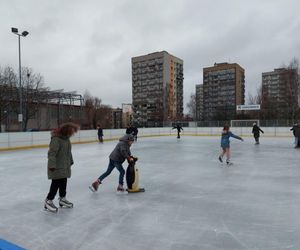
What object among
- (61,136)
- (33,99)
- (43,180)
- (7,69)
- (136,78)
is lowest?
(43,180)

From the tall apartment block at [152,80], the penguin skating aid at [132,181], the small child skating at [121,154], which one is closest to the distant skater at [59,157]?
the small child skating at [121,154]

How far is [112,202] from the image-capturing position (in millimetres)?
5285

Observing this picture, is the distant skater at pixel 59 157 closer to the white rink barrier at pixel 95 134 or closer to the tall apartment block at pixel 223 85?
the white rink barrier at pixel 95 134

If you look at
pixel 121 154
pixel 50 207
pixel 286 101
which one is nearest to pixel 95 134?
pixel 121 154

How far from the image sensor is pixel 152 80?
10306 centimetres

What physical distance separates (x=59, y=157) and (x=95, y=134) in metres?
19.4

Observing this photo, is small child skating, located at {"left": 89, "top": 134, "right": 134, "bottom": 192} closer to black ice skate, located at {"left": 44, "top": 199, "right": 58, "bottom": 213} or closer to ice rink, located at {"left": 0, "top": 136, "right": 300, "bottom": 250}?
ice rink, located at {"left": 0, "top": 136, "right": 300, "bottom": 250}

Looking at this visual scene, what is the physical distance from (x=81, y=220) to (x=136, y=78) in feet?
341

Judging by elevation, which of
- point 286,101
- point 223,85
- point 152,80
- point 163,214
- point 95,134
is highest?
point 152,80

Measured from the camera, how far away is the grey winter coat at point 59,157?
14.6 feet

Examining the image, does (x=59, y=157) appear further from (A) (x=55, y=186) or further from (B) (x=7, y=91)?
(B) (x=7, y=91)

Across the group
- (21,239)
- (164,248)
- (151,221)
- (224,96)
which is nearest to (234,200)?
(151,221)

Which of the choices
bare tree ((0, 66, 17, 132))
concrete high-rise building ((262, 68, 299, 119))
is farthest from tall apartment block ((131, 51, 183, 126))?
bare tree ((0, 66, 17, 132))

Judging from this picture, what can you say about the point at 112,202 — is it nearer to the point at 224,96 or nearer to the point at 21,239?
the point at 21,239
